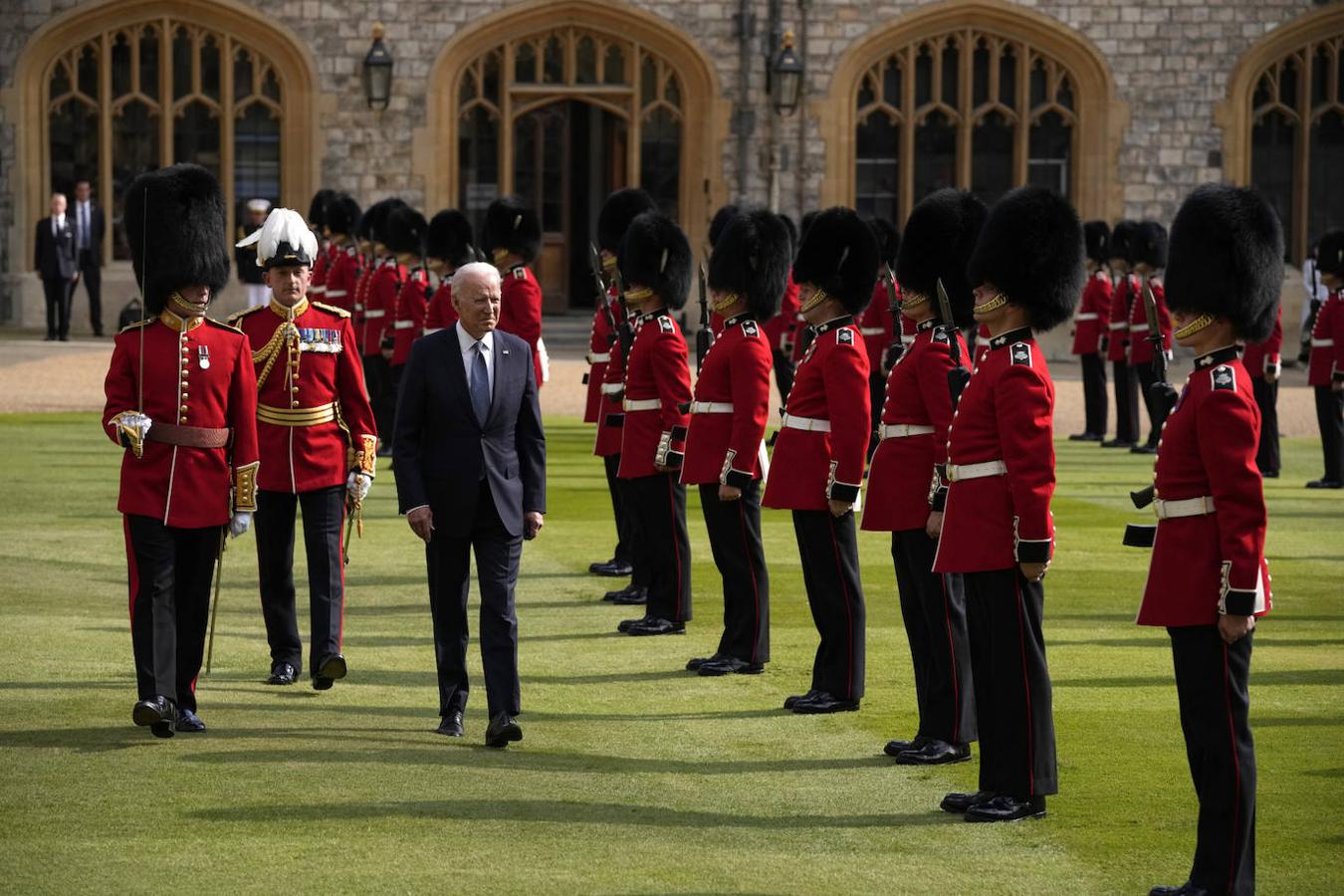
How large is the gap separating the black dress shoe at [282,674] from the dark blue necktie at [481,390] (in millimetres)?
1227

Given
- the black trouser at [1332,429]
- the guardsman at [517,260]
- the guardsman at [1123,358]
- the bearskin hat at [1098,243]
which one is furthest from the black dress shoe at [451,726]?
the bearskin hat at [1098,243]

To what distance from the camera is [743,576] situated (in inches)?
270

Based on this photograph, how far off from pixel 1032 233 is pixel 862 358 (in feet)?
3.84

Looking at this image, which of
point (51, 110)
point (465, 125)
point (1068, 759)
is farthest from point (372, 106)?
point (1068, 759)

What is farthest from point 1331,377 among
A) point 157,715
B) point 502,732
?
point 157,715

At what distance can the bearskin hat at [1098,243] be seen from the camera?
1591cm

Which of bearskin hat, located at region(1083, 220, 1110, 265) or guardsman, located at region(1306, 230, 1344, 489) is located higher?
bearskin hat, located at region(1083, 220, 1110, 265)

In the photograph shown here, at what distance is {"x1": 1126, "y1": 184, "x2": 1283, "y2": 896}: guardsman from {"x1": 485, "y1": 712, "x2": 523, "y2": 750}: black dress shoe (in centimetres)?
186

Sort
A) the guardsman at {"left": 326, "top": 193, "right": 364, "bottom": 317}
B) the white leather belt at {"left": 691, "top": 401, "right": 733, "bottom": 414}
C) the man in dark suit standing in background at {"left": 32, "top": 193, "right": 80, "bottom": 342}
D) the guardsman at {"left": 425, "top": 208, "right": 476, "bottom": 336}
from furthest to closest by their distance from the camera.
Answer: the man in dark suit standing in background at {"left": 32, "top": 193, "right": 80, "bottom": 342} < the guardsman at {"left": 326, "top": 193, "right": 364, "bottom": 317} < the guardsman at {"left": 425, "top": 208, "right": 476, "bottom": 336} < the white leather belt at {"left": 691, "top": 401, "right": 733, "bottom": 414}

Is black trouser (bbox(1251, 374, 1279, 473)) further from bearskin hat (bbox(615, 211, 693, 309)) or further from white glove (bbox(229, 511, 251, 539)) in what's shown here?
white glove (bbox(229, 511, 251, 539))

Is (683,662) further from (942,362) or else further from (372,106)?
(372,106)

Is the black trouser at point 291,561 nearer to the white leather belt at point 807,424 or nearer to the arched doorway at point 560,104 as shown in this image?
the white leather belt at point 807,424

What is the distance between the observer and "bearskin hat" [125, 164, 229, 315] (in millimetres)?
5902

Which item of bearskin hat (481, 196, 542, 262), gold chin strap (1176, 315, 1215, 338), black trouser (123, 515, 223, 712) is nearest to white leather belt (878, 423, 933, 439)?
gold chin strap (1176, 315, 1215, 338)
